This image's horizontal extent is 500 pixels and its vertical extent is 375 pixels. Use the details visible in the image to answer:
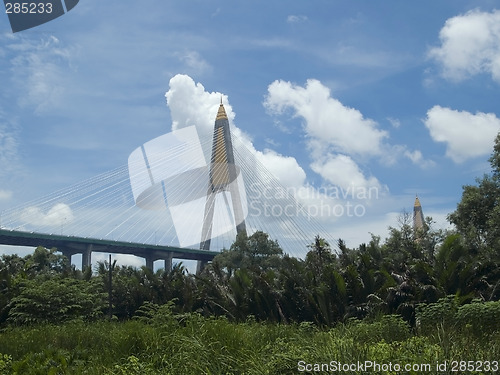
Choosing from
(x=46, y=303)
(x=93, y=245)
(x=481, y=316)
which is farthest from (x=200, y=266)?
(x=481, y=316)

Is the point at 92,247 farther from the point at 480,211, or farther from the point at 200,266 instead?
the point at 480,211

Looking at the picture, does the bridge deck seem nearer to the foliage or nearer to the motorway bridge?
the motorway bridge

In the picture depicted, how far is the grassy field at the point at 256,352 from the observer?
613 centimetres

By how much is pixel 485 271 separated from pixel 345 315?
4947 millimetres

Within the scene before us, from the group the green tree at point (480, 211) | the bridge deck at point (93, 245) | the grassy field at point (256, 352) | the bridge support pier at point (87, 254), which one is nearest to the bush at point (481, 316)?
the grassy field at point (256, 352)

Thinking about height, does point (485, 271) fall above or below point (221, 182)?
below

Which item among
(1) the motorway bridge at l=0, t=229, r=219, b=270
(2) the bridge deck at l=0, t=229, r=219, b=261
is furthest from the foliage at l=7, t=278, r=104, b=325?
(2) the bridge deck at l=0, t=229, r=219, b=261

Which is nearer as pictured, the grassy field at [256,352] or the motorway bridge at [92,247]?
the grassy field at [256,352]

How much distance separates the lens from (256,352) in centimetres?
778

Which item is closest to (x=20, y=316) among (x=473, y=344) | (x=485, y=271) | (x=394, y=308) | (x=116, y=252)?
(x=394, y=308)

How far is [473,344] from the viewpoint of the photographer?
267 inches

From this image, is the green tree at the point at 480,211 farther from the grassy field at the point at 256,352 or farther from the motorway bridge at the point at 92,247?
the motorway bridge at the point at 92,247

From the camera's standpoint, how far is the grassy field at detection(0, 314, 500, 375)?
20.1ft

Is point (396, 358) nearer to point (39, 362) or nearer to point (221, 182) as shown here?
point (39, 362)
